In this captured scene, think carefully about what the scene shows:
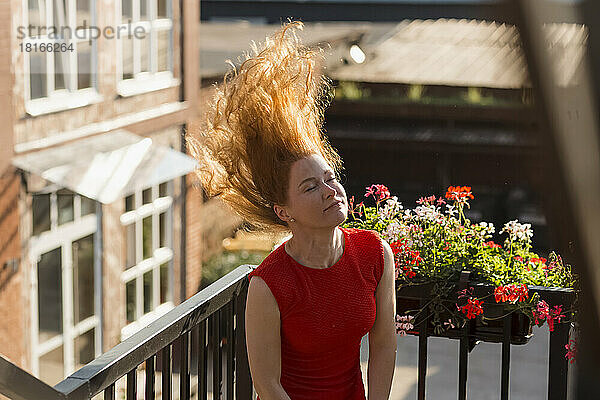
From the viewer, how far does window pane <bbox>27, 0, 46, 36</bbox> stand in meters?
4.59

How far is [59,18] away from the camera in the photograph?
4.91 meters

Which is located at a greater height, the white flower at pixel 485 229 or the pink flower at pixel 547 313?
the white flower at pixel 485 229

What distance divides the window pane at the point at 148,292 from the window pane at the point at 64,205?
120 cm

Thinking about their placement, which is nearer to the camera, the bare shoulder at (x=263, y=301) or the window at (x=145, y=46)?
the bare shoulder at (x=263, y=301)

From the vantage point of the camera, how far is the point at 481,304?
1251mm

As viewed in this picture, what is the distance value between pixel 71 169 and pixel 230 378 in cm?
348

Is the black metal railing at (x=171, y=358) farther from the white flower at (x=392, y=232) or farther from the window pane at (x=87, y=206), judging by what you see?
the window pane at (x=87, y=206)

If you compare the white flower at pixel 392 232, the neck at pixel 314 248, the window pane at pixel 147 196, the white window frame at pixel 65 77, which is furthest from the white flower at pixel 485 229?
the window pane at pixel 147 196

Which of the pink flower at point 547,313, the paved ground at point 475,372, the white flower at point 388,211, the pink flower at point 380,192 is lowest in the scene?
the paved ground at point 475,372

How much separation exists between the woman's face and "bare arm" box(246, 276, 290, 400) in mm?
85

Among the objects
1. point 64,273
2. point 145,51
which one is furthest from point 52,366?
point 145,51

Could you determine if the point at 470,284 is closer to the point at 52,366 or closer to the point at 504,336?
the point at 504,336

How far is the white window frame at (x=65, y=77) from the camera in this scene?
454cm

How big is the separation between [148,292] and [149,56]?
5.55 ft
